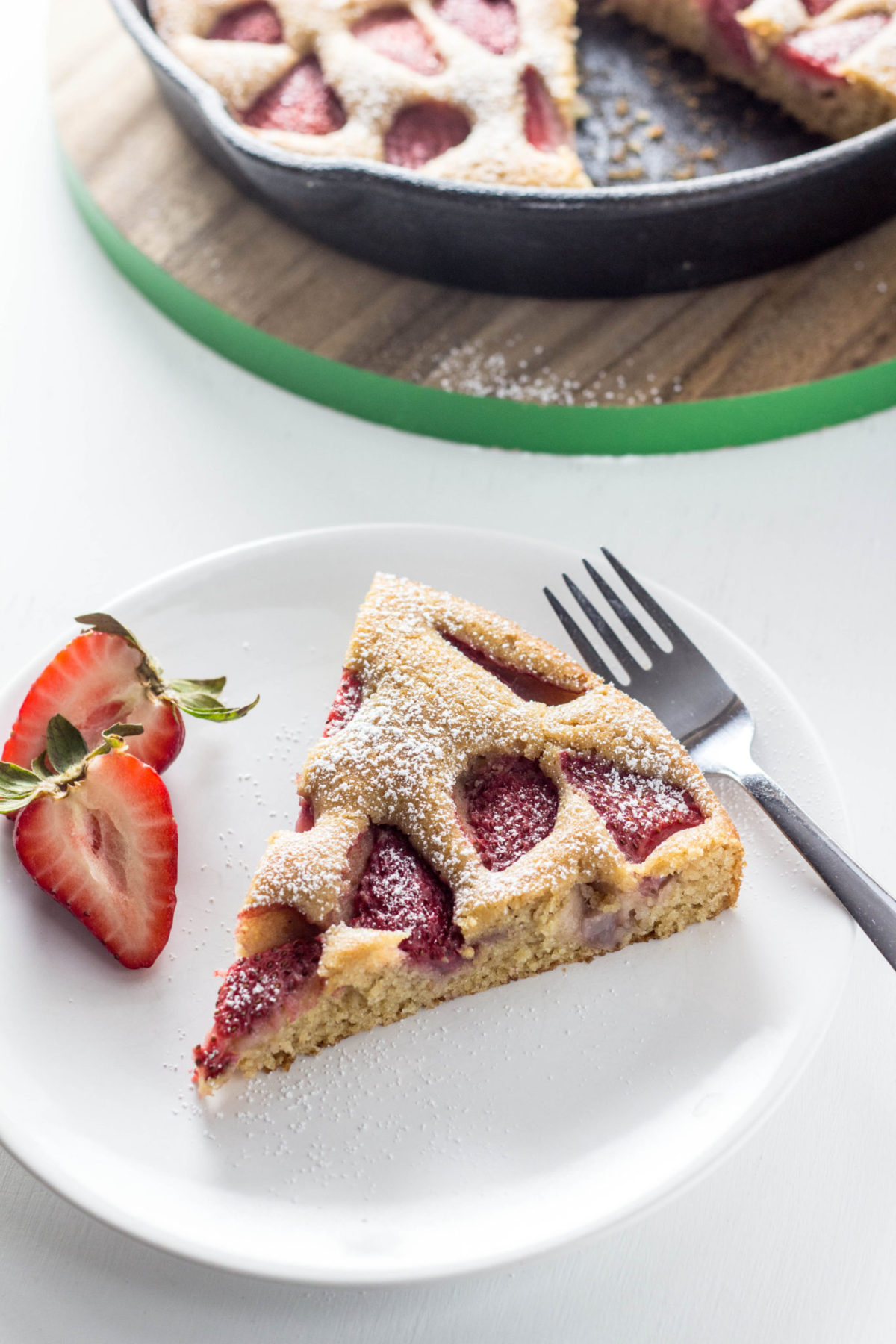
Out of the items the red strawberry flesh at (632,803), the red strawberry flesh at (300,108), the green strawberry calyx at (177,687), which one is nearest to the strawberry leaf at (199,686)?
the green strawberry calyx at (177,687)

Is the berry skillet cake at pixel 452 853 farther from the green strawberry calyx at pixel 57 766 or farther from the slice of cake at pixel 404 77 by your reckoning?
the slice of cake at pixel 404 77

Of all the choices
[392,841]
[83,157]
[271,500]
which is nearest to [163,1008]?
[392,841]

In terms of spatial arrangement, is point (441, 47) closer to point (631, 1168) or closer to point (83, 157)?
point (83, 157)

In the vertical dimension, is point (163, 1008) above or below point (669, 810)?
above

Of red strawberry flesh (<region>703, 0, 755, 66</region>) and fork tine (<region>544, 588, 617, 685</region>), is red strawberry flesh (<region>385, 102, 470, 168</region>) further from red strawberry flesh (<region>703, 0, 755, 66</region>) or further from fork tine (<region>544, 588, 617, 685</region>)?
fork tine (<region>544, 588, 617, 685</region>)

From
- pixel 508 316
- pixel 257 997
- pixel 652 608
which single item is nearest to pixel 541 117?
pixel 508 316

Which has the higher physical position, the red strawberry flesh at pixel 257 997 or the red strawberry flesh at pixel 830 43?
the red strawberry flesh at pixel 257 997
